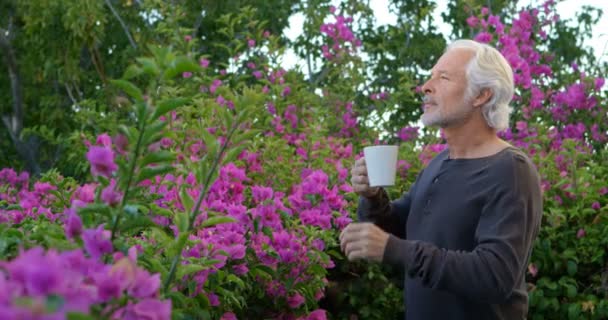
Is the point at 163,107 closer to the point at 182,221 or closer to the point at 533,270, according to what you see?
the point at 182,221

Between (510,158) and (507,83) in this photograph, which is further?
(507,83)

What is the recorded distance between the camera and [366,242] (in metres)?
2.18

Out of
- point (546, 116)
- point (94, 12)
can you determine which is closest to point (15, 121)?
point (94, 12)

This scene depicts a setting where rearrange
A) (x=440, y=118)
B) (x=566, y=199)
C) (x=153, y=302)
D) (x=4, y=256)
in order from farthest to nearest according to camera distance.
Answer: (x=566, y=199)
(x=440, y=118)
(x=4, y=256)
(x=153, y=302)

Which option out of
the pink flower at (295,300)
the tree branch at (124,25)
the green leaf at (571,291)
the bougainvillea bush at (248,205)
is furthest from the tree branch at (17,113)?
the pink flower at (295,300)

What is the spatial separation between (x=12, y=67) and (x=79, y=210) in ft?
28.1

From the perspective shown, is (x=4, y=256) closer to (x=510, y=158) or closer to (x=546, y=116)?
(x=510, y=158)

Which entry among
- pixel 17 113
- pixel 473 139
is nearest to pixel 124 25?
pixel 17 113

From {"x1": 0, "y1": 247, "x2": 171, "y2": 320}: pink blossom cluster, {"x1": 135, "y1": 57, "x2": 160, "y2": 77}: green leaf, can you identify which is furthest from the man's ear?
{"x1": 0, "y1": 247, "x2": 171, "y2": 320}: pink blossom cluster

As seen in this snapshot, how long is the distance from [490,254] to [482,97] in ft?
1.88

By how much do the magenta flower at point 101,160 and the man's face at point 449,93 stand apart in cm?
135

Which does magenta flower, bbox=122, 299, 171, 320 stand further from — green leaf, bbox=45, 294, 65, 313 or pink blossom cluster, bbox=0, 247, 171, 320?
green leaf, bbox=45, 294, 65, 313

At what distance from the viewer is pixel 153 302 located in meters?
1.08

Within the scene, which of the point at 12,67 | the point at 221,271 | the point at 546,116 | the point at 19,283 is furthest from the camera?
the point at 12,67
